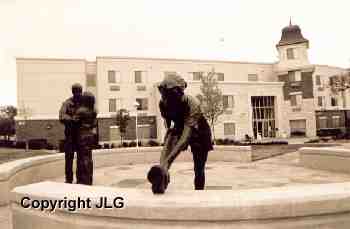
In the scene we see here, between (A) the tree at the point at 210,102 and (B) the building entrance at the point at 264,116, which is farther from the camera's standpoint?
(B) the building entrance at the point at 264,116

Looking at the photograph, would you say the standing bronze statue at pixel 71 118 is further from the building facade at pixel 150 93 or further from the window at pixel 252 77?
the window at pixel 252 77

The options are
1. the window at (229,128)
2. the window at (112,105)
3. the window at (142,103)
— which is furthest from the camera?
the window at (142,103)

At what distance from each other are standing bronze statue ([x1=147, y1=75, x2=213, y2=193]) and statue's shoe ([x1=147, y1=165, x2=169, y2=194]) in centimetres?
35

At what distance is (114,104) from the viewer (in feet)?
149

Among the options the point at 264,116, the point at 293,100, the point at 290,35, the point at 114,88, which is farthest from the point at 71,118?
the point at 290,35

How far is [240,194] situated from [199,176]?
195 cm

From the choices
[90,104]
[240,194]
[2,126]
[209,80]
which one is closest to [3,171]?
[90,104]

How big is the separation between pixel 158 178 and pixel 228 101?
41.3 meters

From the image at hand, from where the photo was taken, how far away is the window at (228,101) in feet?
145

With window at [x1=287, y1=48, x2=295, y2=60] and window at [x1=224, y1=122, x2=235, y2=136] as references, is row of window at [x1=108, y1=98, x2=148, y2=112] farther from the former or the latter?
window at [x1=287, y1=48, x2=295, y2=60]

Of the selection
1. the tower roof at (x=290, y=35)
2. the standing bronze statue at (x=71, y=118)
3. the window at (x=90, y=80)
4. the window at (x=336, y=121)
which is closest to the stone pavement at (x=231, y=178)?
the standing bronze statue at (x=71, y=118)

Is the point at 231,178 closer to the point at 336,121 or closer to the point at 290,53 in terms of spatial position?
the point at 290,53

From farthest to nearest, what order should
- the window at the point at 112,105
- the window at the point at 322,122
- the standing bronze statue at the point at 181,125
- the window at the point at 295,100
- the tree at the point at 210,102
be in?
the window at the point at 322,122 → the window at the point at 295,100 → the window at the point at 112,105 → the tree at the point at 210,102 → the standing bronze statue at the point at 181,125

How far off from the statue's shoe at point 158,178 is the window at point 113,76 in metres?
42.4
